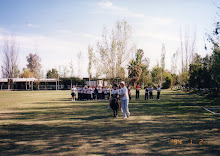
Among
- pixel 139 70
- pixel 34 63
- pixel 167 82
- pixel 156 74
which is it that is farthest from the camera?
pixel 34 63

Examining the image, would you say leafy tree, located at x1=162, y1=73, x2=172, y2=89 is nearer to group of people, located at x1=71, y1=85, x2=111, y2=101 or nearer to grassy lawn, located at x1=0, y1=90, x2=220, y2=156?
group of people, located at x1=71, y1=85, x2=111, y2=101

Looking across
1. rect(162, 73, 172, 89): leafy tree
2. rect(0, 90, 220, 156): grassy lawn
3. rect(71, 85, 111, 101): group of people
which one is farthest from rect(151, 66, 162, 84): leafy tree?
rect(0, 90, 220, 156): grassy lawn

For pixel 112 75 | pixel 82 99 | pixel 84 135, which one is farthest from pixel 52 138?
pixel 112 75

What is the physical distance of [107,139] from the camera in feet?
26.1

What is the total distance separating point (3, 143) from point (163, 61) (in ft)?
256

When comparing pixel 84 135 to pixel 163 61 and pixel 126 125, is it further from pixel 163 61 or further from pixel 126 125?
pixel 163 61

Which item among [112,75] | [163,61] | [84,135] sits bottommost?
[84,135]

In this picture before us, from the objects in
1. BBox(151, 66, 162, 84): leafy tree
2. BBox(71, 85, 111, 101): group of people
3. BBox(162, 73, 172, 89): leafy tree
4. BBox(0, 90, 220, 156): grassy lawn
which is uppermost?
BBox(151, 66, 162, 84): leafy tree

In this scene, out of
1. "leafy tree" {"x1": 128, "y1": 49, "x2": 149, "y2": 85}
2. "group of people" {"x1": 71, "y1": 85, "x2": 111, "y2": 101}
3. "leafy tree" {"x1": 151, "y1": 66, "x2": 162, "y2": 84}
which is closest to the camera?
"group of people" {"x1": 71, "y1": 85, "x2": 111, "y2": 101}

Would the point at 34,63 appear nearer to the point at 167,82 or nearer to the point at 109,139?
the point at 167,82

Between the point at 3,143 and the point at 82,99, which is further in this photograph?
the point at 82,99

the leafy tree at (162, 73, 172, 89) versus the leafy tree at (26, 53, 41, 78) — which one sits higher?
the leafy tree at (26, 53, 41, 78)

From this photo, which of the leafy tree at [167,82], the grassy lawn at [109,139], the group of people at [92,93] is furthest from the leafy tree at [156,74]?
the grassy lawn at [109,139]

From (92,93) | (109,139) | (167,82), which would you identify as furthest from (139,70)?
(109,139)
